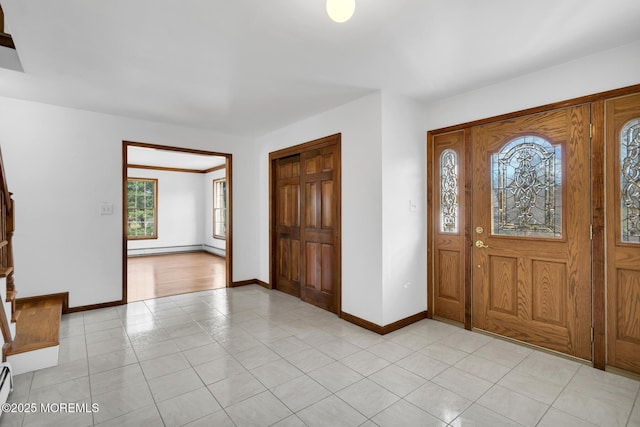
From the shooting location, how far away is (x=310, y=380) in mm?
2391

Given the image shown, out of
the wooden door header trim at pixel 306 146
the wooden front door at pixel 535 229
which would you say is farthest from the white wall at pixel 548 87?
the wooden door header trim at pixel 306 146

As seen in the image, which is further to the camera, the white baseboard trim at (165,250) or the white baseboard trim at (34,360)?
the white baseboard trim at (165,250)

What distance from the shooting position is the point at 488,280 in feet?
10.7

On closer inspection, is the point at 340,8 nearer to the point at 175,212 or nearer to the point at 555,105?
the point at 555,105

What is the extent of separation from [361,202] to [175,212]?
7490mm

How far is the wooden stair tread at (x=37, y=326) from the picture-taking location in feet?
8.39

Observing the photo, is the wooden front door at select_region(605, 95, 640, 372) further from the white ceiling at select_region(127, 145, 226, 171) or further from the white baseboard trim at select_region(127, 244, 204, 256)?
the white baseboard trim at select_region(127, 244, 204, 256)

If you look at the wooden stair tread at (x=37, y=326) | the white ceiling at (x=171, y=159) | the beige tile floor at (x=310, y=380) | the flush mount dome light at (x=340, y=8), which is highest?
the white ceiling at (x=171, y=159)

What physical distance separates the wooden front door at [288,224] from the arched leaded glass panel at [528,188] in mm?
2608

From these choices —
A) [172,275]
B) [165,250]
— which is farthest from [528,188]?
[165,250]

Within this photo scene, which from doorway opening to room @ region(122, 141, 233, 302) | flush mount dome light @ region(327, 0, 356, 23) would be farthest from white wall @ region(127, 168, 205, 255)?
flush mount dome light @ region(327, 0, 356, 23)

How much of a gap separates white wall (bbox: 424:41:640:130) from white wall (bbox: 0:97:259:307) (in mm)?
4013

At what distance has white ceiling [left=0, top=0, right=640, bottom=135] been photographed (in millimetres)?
1991

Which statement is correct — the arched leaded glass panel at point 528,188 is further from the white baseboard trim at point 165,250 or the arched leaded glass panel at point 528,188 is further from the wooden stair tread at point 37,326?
the white baseboard trim at point 165,250
